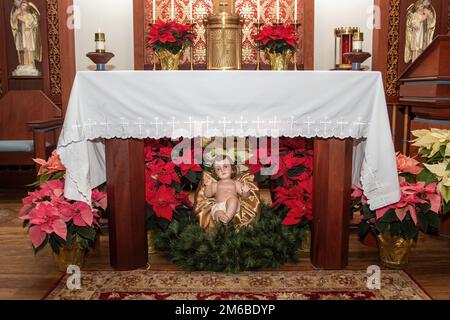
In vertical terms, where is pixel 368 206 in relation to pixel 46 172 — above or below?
below

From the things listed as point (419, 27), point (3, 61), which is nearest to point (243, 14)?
point (419, 27)

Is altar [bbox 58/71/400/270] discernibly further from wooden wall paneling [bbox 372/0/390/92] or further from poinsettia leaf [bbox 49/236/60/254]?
wooden wall paneling [bbox 372/0/390/92]

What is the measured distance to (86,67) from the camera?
4.91 m

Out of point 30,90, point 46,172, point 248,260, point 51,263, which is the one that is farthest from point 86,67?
point 248,260

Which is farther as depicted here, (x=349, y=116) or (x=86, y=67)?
(x=86, y=67)

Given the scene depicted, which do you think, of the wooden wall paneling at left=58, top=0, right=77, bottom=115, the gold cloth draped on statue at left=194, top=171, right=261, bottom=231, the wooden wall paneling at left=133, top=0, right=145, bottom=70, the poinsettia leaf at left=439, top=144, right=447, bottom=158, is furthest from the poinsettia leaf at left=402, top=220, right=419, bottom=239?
the wooden wall paneling at left=58, top=0, right=77, bottom=115

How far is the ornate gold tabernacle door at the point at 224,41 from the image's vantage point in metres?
2.95

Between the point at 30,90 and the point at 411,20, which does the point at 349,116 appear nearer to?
the point at 411,20

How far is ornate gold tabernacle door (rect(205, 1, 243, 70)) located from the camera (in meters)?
2.95

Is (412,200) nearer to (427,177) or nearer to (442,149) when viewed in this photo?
(427,177)

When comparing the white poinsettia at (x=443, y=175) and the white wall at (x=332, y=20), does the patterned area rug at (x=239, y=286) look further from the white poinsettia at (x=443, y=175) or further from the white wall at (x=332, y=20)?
the white wall at (x=332, y=20)

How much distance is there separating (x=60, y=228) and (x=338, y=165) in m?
1.53

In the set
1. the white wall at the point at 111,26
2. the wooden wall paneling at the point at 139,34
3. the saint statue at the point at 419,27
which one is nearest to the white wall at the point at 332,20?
the saint statue at the point at 419,27

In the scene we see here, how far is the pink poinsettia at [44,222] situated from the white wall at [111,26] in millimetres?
2519
